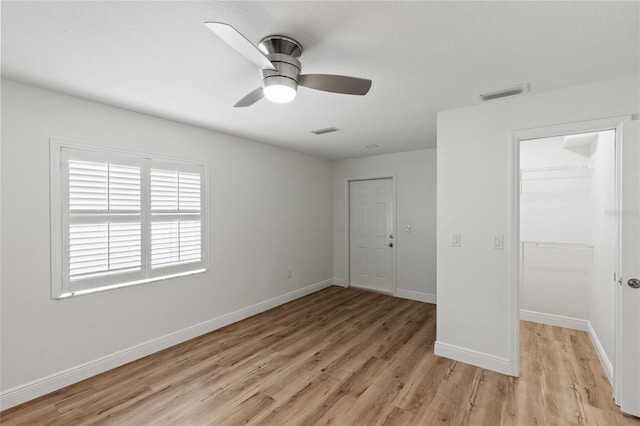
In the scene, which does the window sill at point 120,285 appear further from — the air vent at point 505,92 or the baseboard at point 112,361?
the air vent at point 505,92

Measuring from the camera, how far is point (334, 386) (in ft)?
8.00

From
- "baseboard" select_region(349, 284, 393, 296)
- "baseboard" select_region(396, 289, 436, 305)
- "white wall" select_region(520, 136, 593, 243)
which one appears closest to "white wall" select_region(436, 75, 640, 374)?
"white wall" select_region(520, 136, 593, 243)

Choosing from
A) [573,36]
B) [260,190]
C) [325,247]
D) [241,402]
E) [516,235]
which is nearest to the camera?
[573,36]

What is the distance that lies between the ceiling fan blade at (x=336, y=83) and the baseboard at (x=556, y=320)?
12.5 feet

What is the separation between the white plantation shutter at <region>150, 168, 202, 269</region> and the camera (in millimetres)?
3098

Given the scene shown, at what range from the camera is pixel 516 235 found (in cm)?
257

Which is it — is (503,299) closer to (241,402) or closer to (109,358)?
(241,402)

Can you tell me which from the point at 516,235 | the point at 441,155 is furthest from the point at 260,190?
the point at 516,235

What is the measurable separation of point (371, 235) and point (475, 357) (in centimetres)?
287

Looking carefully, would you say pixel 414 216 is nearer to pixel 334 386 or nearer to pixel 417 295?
pixel 417 295

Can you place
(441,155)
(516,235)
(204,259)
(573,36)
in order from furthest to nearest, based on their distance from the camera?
(204,259), (441,155), (516,235), (573,36)

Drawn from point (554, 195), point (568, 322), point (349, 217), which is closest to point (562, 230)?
point (554, 195)

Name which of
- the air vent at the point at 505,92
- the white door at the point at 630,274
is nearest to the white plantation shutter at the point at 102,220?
the air vent at the point at 505,92

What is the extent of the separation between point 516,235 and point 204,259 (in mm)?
3320
